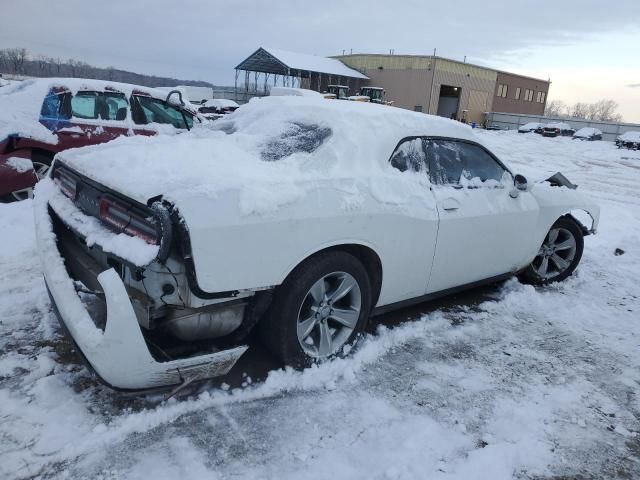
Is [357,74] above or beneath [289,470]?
above

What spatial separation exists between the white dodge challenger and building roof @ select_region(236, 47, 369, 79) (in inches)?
1571

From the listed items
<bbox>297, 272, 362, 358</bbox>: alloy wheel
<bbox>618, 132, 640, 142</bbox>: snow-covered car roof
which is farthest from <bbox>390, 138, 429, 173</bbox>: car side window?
<bbox>618, 132, 640, 142</bbox>: snow-covered car roof

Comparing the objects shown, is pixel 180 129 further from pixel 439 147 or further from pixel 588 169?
pixel 588 169

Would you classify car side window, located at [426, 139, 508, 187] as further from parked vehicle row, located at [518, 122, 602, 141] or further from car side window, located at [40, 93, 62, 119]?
parked vehicle row, located at [518, 122, 602, 141]

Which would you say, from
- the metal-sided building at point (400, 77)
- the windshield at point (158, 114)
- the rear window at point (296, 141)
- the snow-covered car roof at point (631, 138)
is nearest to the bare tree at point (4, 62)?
the metal-sided building at point (400, 77)

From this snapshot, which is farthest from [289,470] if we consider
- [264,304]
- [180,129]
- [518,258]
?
[180,129]

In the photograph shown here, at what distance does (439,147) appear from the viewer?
373 centimetres

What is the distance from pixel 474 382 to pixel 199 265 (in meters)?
1.97

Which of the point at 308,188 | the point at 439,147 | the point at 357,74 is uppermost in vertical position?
the point at 357,74

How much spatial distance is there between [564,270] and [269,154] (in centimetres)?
373

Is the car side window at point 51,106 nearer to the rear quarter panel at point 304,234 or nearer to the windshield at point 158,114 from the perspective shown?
the windshield at point 158,114

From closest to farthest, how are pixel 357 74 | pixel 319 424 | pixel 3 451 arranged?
pixel 3 451, pixel 319 424, pixel 357 74

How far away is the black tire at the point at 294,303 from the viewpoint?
108 inches

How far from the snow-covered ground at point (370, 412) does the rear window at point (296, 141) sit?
1.38 metres
